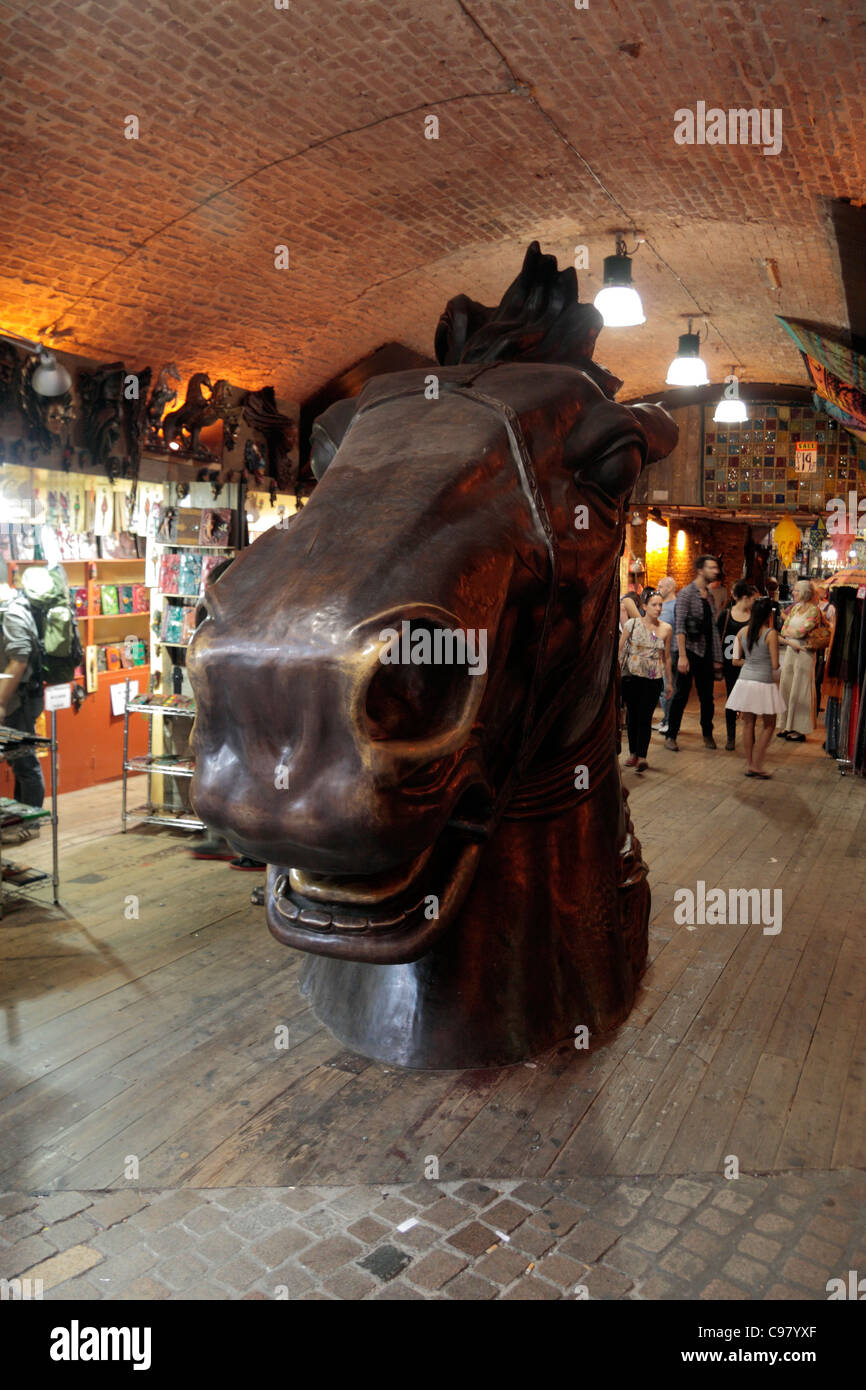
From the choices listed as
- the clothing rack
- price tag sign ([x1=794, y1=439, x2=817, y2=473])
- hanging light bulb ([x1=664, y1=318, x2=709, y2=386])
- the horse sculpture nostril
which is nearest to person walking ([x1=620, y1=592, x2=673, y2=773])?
the clothing rack

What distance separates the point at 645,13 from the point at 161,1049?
19.1 feet

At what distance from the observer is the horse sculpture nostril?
1343 mm

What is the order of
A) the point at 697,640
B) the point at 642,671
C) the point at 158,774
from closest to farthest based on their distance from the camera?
the point at 158,774 < the point at 642,671 < the point at 697,640

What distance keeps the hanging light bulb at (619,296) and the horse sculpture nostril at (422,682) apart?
7.76 metres

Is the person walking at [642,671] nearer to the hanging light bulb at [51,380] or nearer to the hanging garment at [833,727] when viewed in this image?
the hanging garment at [833,727]

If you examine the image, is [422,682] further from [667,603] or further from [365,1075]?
[667,603]

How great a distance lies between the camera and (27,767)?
7230mm

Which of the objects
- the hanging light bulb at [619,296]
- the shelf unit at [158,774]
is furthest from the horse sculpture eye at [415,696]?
the hanging light bulb at [619,296]

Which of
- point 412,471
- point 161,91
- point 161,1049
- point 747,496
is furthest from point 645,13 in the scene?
point 747,496

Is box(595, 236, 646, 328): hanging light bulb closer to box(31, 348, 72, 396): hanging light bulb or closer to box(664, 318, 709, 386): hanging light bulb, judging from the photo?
box(664, 318, 709, 386): hanging light bulb

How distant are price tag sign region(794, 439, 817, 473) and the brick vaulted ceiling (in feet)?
18.2

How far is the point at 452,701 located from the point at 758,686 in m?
7.80

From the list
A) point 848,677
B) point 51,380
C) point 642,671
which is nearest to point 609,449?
point 51,380
